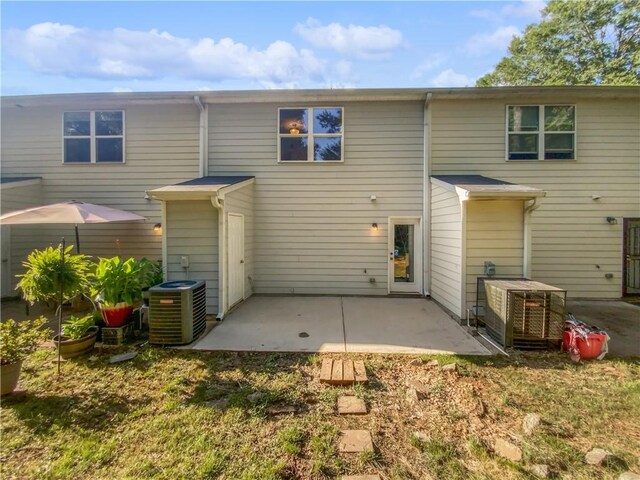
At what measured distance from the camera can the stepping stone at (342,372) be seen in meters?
3.20

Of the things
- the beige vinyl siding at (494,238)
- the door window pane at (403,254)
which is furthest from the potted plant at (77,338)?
the beige vinyl siding at (494,238)

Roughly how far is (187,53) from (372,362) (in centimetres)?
963

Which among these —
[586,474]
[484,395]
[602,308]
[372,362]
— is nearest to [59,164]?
[372,362]

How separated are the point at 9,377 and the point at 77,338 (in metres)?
1.03

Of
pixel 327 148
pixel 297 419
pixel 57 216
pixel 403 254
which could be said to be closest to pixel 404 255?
pixel 403 254

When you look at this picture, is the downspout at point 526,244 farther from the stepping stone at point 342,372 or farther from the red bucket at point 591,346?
the stepping stone at point 342,372

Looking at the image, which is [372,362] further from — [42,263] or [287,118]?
[287,118]

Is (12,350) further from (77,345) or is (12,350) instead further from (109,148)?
(109,148)

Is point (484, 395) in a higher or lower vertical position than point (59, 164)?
lower

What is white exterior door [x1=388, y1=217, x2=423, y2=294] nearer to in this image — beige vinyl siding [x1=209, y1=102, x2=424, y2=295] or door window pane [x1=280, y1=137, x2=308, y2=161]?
beige vinyl siding [x1=209, y1=102, x2=424, y2=295]

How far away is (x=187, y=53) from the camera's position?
26.5 ft

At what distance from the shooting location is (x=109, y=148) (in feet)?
23.4

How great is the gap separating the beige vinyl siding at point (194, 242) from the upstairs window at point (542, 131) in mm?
7192

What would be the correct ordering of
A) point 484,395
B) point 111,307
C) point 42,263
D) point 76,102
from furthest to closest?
point 76,102 → point 111,307 → point 42,263 → point 484,395
